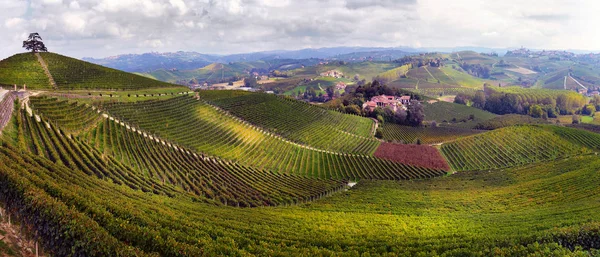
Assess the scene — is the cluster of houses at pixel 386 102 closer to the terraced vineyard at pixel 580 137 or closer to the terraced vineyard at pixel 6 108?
the terraced vineyard at pixel 580 137

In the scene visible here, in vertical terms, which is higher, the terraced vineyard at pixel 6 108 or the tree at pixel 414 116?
the terraced vineyard at pixel 6 108

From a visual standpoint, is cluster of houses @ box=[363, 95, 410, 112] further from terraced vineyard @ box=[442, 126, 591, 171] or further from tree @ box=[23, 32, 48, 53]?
tree @ box=[23, 32, 48, 53]

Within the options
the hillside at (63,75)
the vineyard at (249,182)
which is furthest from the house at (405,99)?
the hillside at (63,75)

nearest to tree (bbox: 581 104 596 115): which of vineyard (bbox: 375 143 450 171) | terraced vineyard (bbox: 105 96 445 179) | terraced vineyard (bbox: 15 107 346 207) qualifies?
vineyard (bbox: 375 143 450 171)

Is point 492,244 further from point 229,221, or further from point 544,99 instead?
point 544,99

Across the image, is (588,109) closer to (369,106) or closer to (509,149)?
(369,106)

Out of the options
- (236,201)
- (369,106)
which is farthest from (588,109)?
(236,201)
